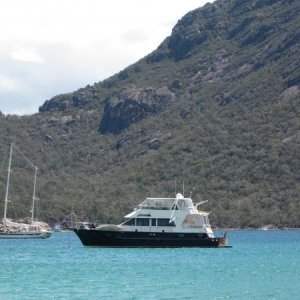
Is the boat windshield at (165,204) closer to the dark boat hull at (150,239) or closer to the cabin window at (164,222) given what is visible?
the cabin window at (164,222)

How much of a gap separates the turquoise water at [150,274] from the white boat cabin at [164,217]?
2223mm

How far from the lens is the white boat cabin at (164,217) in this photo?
311 ft

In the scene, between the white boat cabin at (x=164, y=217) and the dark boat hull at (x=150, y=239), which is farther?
the dark boat hull at (x=150, y=239)

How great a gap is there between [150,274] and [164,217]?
2872cm

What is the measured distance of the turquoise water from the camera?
53.9 m

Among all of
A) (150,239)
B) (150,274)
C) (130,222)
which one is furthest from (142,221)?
(150,274)

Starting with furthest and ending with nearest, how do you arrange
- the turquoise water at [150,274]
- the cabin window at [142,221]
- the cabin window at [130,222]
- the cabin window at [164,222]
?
the cabin window at [130,222] → the cabin window at [142,221] → the cabin window at [164,222] → the turquoise water at [150,274]

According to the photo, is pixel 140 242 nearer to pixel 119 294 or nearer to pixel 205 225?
pixel 205 225

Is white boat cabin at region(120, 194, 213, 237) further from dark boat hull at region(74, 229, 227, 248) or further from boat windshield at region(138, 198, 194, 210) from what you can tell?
dark boat hull at region(74, 229, 227, 248)

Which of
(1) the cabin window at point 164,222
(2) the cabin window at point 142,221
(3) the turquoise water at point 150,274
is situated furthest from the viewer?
(2) the cabin window at point 142,221

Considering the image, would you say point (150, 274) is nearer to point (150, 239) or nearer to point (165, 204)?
point (150, 239)

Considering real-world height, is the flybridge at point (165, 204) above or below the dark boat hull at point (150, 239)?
above

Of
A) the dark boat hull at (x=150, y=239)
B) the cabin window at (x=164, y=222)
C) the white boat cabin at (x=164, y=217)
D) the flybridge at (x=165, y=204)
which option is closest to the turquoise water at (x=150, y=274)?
the dark boat hull at (x=150, y=239)

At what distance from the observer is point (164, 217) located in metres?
94.6
